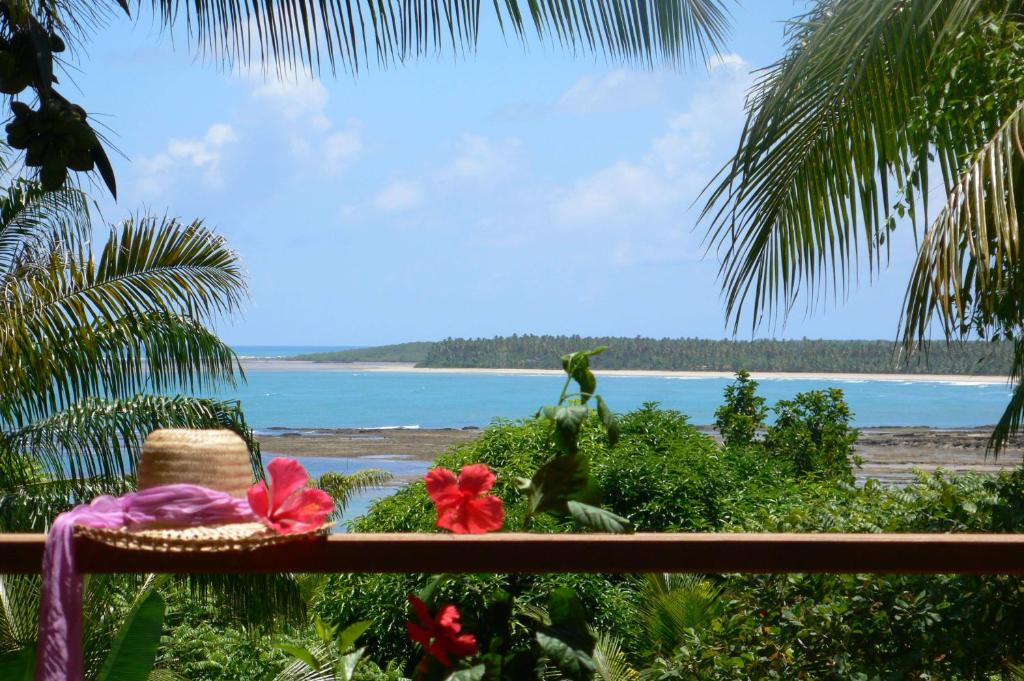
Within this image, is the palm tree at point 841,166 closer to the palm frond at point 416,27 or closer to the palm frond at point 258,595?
the palm frond at point 416,27

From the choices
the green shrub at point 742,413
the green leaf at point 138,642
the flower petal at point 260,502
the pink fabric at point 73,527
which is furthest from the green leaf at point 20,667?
the green shrub at point 742,413

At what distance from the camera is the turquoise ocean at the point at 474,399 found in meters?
52.9

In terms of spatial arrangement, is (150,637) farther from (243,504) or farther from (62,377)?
(62,377)

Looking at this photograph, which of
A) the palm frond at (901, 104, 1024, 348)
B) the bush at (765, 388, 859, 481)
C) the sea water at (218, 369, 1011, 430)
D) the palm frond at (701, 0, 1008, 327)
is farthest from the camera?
the sea water at (218, 369, 1011, 430)

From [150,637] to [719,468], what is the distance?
515 cm

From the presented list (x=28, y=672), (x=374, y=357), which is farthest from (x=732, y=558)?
(x=374, y=357)

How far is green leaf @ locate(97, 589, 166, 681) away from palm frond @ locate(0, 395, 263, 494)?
384cm

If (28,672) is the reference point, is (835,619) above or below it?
below

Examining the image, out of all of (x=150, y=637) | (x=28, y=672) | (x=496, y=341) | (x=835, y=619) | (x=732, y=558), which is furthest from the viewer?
(x=496, y=341)

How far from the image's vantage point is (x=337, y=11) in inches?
124

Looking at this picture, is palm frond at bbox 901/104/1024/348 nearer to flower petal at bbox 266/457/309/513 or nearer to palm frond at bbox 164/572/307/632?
flower petal at bbox 266/457/309/513

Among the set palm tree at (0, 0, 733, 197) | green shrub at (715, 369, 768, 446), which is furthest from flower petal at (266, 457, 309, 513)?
green shrub at (715, 369, 768, 446)

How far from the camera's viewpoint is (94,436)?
18.6 feet

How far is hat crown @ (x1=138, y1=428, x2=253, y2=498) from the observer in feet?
4.65
